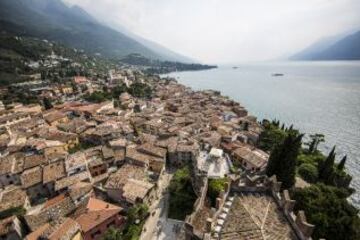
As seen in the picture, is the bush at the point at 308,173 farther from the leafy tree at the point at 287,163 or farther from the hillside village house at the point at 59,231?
the hillside village house at the point at 59,231

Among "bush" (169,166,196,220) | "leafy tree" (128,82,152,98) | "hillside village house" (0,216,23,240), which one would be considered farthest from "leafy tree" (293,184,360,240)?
"leafy tree" (128,82,152,98)

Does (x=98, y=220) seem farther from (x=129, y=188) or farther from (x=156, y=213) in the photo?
(x=156, y=213)

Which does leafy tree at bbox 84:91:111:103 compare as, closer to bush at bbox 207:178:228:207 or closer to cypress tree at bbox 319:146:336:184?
bush at bbox 207:178:228:207

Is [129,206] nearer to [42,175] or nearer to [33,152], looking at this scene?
[42,175]

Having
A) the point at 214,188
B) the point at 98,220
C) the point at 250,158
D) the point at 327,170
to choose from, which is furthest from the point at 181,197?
the point at 327,170

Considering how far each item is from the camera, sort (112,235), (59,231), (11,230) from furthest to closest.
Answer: (11,230)
(112,235)
(59,231)
